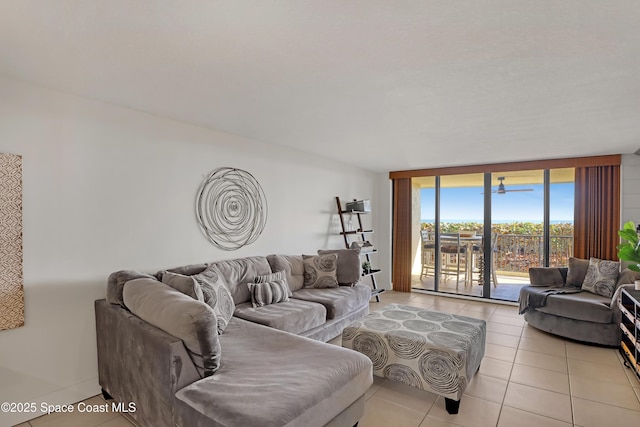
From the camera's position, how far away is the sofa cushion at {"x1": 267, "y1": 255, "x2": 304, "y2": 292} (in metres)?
3.88

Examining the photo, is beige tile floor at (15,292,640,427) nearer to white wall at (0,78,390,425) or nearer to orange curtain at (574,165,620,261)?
white wall at (0,78,390,425)

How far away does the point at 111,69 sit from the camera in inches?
83.0

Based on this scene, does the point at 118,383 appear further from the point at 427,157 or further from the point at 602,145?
the point at 602,145

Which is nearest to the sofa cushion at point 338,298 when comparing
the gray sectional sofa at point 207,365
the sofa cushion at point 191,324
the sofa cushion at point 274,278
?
the sofa cushion at point 274,278

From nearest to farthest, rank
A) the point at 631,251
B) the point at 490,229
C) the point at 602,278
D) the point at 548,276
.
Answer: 1. the point at 631,251
2. the point at 602,278
3. the point at 548,276
4. the point at 490,229

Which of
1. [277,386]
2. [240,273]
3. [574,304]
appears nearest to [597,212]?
[574,304]

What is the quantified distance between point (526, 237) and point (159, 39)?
19.0 feet

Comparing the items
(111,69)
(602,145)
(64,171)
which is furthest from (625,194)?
(64,171)

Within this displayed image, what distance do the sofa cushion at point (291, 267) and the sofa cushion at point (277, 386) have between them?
1.60 meters

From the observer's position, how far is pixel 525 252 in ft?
18.3

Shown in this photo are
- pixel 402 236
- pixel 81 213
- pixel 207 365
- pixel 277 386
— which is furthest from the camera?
pixel 402 236

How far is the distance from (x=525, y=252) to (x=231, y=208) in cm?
483

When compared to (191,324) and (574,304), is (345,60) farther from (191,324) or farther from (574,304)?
(574,304)

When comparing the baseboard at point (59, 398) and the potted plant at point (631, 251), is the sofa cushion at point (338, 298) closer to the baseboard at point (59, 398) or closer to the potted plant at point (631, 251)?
the baseboard at point (59, 398)
